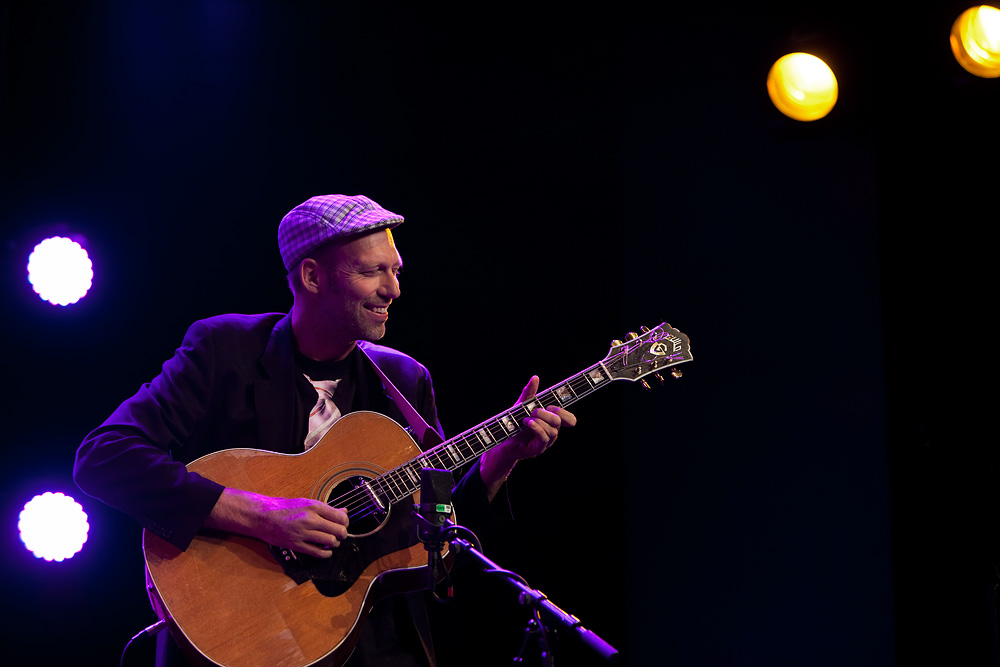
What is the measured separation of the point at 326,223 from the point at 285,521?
A: 106 centimetres

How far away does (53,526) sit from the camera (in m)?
3.10

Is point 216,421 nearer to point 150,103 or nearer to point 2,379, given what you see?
point 2,379

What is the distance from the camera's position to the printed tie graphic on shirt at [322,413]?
277 cm

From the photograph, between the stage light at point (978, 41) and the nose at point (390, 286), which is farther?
the stage light at point (978, 41)

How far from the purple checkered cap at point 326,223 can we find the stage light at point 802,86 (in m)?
1.82

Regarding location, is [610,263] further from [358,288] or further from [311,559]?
[311,559]

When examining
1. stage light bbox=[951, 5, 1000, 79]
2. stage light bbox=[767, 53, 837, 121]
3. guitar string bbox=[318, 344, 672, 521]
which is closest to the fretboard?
guitar string bbox=[318, 344, 672, 521]

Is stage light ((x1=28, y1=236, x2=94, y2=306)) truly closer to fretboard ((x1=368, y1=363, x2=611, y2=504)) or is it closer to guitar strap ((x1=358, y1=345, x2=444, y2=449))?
guitar strap ((x1=358, y1=345, x2=444, y2=449))

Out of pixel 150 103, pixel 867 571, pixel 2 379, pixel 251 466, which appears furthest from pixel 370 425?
pixel 867 571

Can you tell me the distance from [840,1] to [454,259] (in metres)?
2.07

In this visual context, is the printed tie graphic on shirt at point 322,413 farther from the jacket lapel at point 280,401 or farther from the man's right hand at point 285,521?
the man's right hand at point 285,521

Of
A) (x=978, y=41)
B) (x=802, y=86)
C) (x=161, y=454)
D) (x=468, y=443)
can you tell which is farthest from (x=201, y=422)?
(x=978, y=41)

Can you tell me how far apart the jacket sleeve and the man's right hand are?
0.17 ft

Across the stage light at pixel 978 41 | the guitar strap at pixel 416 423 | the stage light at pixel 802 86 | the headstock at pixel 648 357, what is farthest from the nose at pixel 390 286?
the stage light at pixel 978 41
